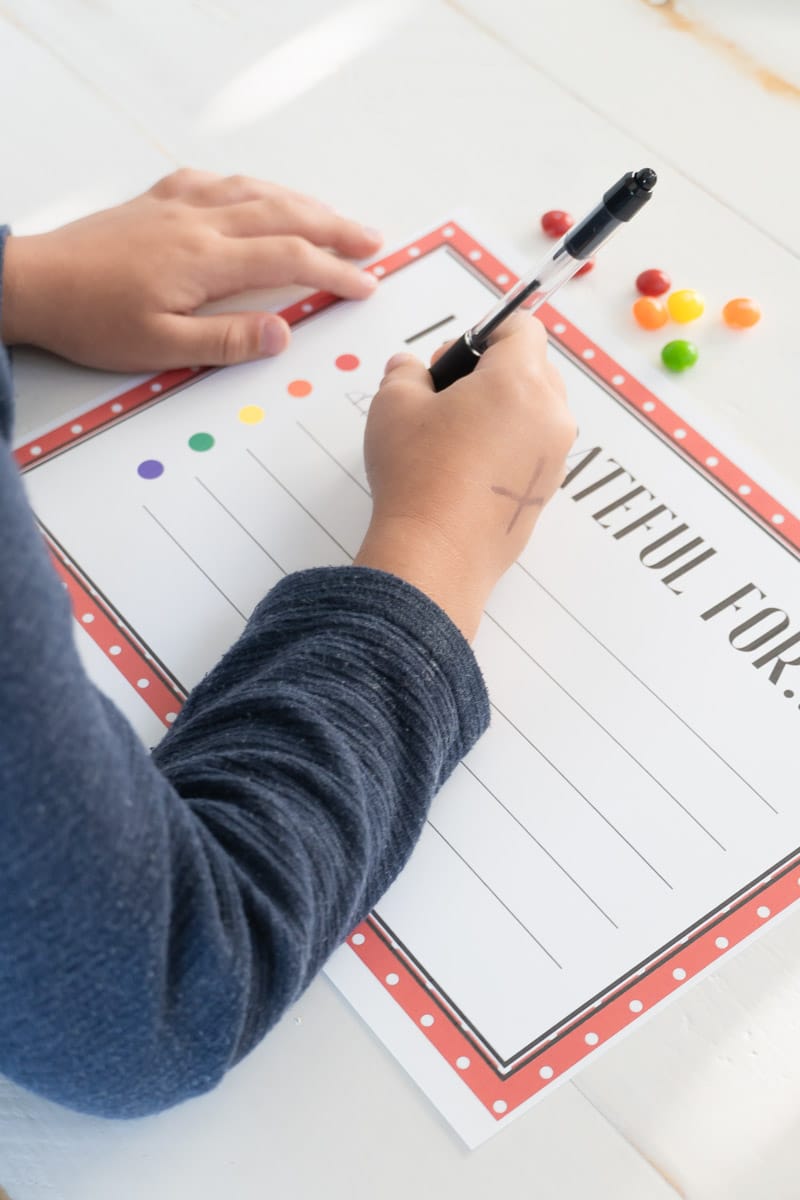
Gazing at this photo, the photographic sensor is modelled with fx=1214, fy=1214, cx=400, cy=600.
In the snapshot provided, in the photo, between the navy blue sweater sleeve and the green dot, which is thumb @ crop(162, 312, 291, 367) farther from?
the navy blue sweater sleeve

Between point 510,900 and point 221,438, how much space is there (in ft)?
1.02

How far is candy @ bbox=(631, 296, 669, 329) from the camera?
74cm

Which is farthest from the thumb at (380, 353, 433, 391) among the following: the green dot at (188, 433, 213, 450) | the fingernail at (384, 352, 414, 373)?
the green dot at (188, 433, 213, 450)

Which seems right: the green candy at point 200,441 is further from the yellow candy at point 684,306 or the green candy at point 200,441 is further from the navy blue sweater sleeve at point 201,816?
the yellow candy at point 684,306

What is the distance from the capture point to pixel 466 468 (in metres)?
0.62

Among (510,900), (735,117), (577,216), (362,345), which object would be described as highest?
(735,117)

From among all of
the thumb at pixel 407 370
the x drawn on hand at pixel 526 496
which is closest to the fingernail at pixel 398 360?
the thumb at pixel 407 370

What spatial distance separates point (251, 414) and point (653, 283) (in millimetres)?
264

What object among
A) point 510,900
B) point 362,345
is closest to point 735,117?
point 362,345

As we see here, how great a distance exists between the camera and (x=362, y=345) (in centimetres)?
73

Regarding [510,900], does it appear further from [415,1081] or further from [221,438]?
[221,438]

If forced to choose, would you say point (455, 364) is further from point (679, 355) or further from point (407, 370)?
point (679, 355)

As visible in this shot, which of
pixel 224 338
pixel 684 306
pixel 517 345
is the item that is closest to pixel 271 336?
pixel 224 338

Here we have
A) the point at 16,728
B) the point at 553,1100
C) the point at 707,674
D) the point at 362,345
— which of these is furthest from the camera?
the point at 362,345
